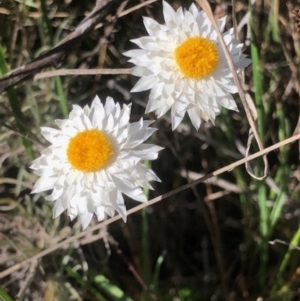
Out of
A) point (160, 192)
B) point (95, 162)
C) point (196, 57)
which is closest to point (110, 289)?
point (160, 192)

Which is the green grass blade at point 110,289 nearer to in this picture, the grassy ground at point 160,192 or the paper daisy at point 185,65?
the grassy ground at point 160,192

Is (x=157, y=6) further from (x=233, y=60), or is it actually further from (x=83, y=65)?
(x=233, y=60)

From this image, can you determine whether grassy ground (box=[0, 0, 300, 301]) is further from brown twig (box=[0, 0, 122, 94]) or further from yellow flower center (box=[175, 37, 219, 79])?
yellow flower center (box=[175, 37, 219, 79])

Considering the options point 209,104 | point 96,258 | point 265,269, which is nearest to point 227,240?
point 265,269

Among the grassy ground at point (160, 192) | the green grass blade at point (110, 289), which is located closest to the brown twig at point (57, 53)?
the grassy ground at point (160, 192)

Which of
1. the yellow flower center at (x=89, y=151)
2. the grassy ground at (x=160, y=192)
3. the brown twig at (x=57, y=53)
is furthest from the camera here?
the grassy ground at (x=160, y=192)

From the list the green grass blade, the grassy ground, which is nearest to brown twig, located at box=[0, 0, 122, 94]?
the grassy ground
